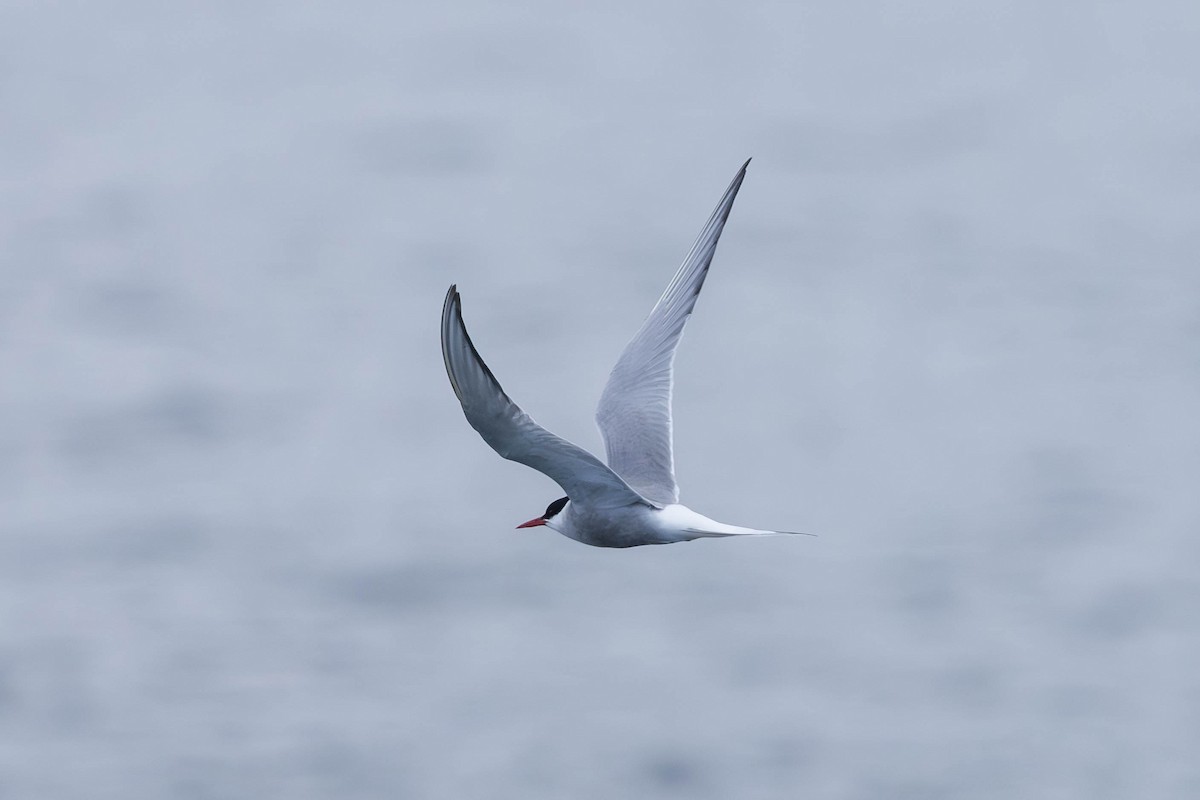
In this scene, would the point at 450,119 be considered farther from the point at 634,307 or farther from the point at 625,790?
the point at 625,790

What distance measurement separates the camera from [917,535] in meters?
23.0

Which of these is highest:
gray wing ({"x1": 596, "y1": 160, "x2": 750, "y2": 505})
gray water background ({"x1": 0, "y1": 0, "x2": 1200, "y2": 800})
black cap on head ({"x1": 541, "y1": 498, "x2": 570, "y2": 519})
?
gray water background ({"x1": 0, "y1": 0, "x2": 1200, "y2": 800})

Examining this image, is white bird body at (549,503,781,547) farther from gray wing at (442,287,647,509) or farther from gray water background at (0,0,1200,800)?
gray water background at (0,0,1200,800)

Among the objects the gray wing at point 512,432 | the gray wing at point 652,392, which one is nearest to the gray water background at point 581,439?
the gray wing at point 652,392

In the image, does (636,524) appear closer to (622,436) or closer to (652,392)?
(622,436)

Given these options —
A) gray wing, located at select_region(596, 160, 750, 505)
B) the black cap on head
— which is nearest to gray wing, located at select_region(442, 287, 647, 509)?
the black cap on head

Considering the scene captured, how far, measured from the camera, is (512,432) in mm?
8633

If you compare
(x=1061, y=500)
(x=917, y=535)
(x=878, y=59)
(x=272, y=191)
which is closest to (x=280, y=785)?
(x=917, y=535)

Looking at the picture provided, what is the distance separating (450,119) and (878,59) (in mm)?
9935

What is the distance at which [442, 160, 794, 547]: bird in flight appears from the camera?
27.5 feet

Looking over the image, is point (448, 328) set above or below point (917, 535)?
below

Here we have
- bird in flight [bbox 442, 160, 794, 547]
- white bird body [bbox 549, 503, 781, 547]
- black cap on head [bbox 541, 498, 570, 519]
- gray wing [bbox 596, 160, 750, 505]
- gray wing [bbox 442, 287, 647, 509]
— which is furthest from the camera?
gray wing [bbox 596, 160, 750, 505]

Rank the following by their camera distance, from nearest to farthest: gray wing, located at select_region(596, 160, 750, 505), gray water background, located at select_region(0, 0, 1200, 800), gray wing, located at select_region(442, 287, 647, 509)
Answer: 1. gray wing, located at select_region(442, 287, 647, 509)
2. gray wing, located at select_region(596, 160, 750, 505)
3. gray water background, located at select_region(0, 0, 1200, 800)

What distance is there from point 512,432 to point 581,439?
38.9ft
